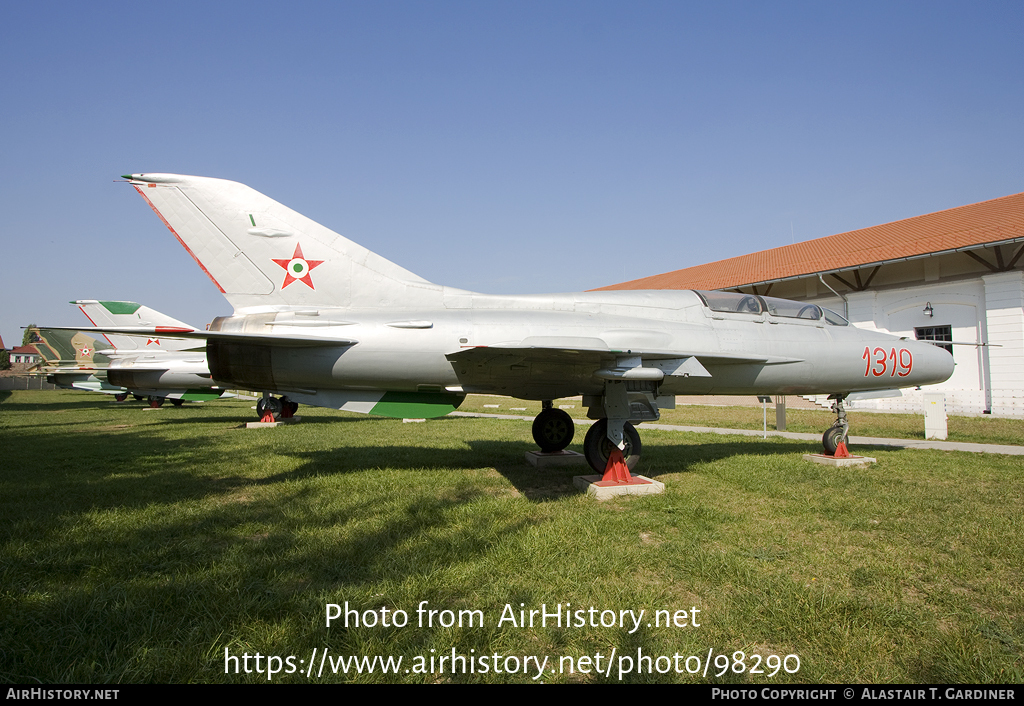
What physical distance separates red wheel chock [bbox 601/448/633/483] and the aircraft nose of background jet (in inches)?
230

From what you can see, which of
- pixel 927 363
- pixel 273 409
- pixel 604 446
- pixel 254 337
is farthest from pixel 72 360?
pixel 927 363

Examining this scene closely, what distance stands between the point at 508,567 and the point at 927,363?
29.0 ft

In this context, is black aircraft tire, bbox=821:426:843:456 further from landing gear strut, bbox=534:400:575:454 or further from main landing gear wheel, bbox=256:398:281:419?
main landing gear wheel, bbox=256:398:281:419

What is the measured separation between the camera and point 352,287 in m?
7.28

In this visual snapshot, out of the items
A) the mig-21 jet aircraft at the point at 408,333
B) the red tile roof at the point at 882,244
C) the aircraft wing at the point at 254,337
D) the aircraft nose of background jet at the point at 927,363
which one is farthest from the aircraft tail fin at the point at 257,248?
the red tile roof at the point at 882,244

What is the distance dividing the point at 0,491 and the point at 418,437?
749 cm

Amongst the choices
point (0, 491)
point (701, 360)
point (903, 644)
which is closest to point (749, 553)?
point (903, 644)

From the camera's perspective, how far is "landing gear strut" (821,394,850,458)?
29.3 feet

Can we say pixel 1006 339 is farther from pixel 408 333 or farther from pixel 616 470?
pixel 408 333

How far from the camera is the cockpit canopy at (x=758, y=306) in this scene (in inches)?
324

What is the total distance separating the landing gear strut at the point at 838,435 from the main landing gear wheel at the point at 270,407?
16.1m

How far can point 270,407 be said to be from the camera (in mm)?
18109

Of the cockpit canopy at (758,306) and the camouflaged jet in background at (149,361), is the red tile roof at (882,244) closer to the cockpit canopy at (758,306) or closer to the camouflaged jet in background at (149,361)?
the cockpit canopy at (758,306)
